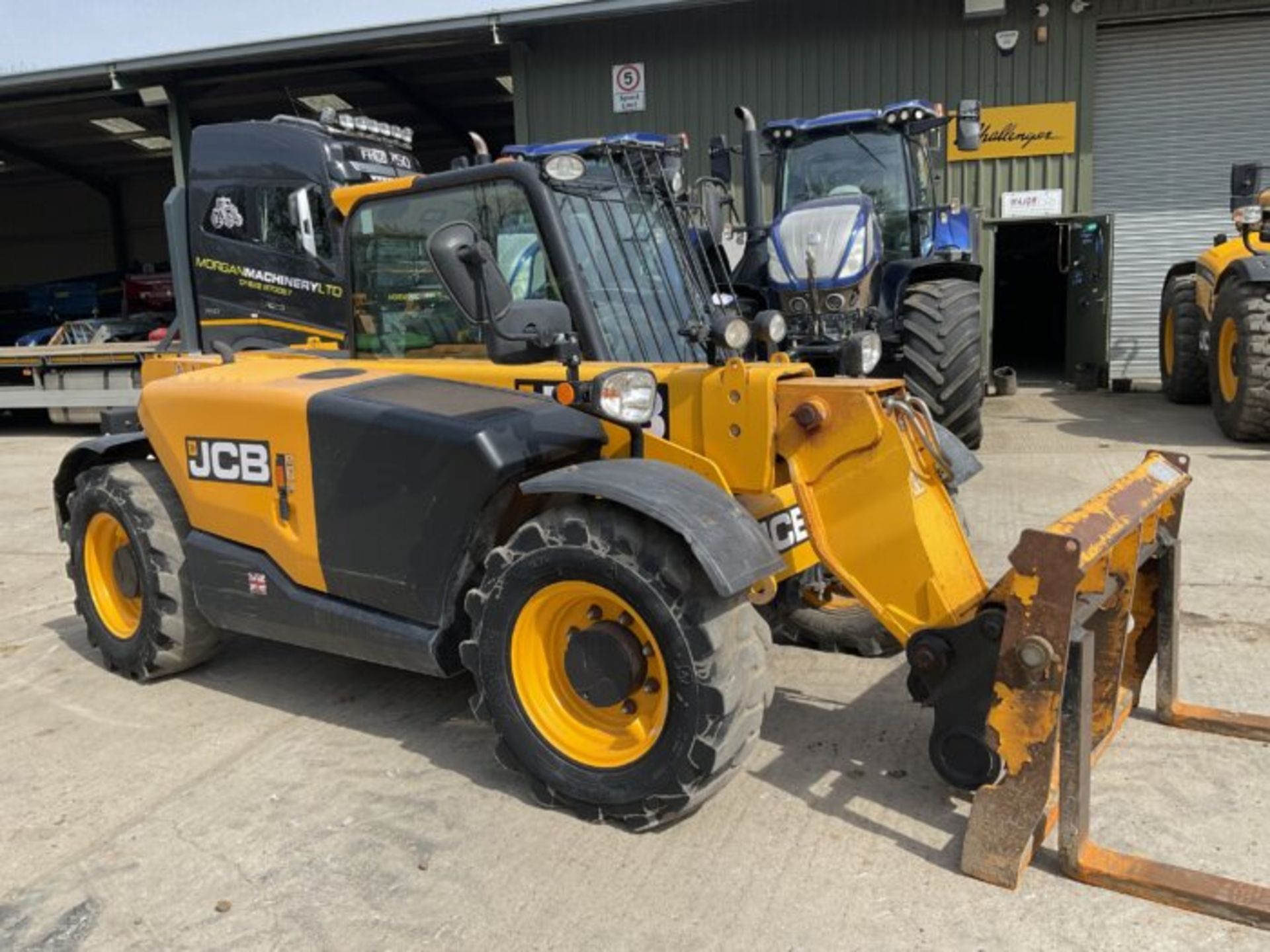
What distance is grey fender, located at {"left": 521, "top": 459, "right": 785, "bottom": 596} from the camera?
283 centimetres

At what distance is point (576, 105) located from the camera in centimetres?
1500

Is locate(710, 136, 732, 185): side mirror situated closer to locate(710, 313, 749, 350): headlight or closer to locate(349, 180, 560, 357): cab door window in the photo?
locate(349, 180, 560, 357): cab door window

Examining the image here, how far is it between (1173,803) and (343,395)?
2934 millimetres

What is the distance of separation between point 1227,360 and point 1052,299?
9.51 m

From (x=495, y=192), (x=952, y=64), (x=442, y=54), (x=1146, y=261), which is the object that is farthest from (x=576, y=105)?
(x=495, y=192)

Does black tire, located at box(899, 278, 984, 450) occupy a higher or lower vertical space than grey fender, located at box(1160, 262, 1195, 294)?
lower

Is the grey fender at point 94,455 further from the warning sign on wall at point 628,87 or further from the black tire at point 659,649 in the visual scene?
the warning sign on wall at point 628,87

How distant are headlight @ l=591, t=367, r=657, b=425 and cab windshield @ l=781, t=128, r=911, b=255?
6589mm

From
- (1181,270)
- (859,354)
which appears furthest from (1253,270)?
(859,354)

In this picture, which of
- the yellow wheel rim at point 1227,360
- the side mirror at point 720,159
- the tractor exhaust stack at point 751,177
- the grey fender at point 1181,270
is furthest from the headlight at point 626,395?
the grey fender at point 1181,270

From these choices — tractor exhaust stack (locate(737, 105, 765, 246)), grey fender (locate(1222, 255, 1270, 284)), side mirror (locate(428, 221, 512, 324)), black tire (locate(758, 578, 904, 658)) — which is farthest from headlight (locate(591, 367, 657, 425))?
grey fender (locate(1222, 255, 1270, 284))

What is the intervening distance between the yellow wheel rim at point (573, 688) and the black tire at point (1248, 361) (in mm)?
7384

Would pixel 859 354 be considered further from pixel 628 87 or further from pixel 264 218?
pixel 628 87

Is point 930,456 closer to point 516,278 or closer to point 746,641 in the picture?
point 746,641
